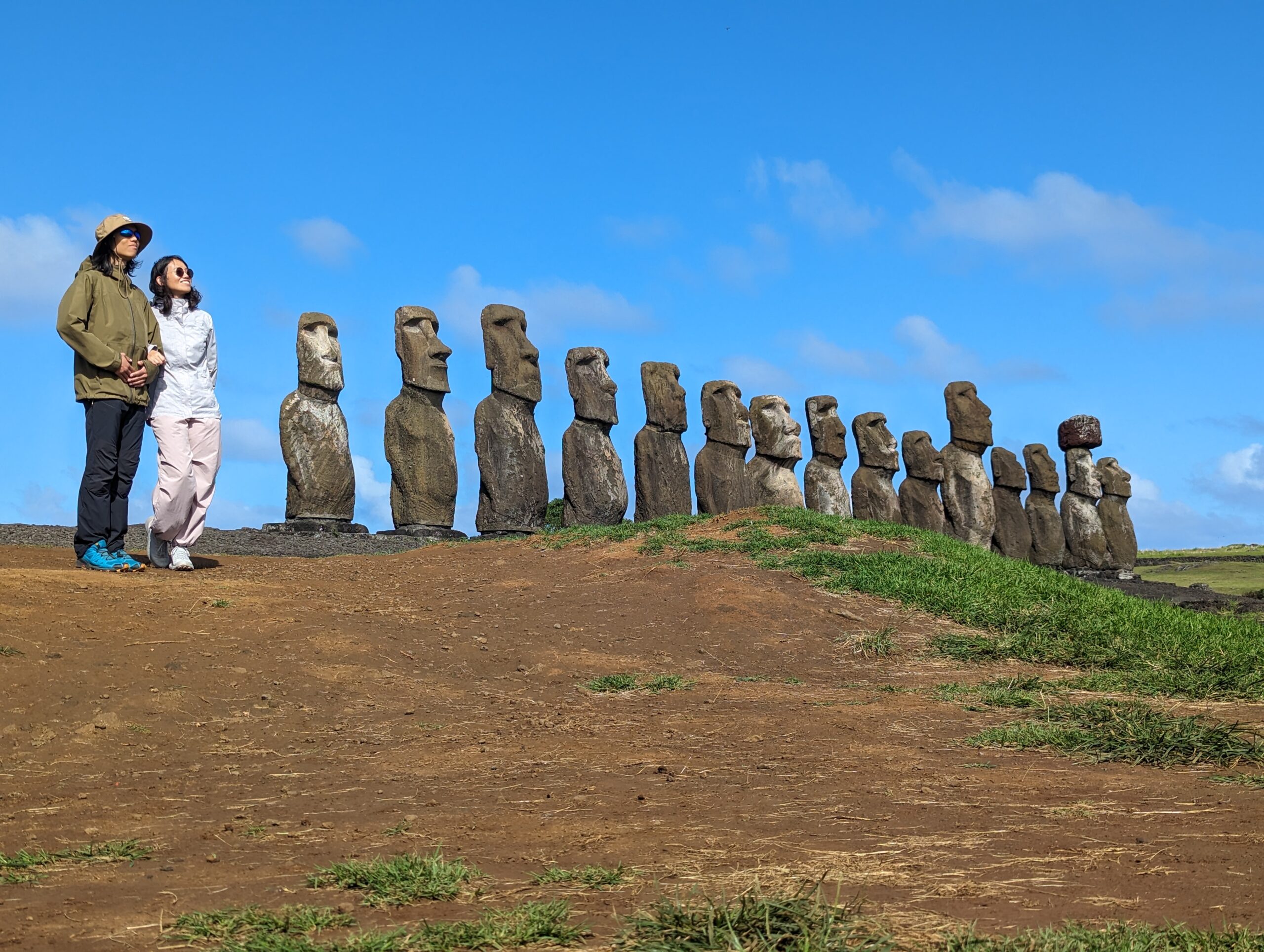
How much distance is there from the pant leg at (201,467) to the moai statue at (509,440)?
6.55 metres

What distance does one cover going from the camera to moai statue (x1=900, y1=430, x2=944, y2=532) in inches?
878

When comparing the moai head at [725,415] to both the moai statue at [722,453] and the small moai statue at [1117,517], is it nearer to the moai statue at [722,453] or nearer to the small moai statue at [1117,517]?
the moai statue at [722,453]

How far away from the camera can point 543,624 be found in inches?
377

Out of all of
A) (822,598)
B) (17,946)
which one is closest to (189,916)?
(17,946)

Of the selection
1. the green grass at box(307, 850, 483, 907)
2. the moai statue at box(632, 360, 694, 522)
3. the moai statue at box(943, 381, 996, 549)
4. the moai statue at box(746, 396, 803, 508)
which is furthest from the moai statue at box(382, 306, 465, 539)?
the green grass at box(307, 850, 483, 907)

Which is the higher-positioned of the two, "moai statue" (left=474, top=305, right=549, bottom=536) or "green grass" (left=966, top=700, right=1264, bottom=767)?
"moai statue" (left=474, top=305, right=549, bottom=536)

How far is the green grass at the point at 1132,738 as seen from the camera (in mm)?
5984

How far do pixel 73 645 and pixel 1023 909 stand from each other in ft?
18.7

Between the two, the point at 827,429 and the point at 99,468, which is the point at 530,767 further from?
the point at 827,429

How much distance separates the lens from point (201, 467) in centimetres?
978

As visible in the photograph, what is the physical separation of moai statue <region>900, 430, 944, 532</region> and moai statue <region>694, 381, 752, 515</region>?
481 cm

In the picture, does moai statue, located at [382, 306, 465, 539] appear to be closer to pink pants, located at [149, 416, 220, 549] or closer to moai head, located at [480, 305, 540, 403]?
moai head, located at [480, 305, 540, 403]

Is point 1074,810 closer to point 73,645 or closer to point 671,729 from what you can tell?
point 671,729

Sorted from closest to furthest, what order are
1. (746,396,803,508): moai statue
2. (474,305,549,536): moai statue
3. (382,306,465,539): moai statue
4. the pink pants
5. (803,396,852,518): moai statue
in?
the pink pants < (382,306,465,539): moai statue < (474,305,549,536): moai statue < (746,396,803,508): moai statue < (803,396,852,518): moai statue
